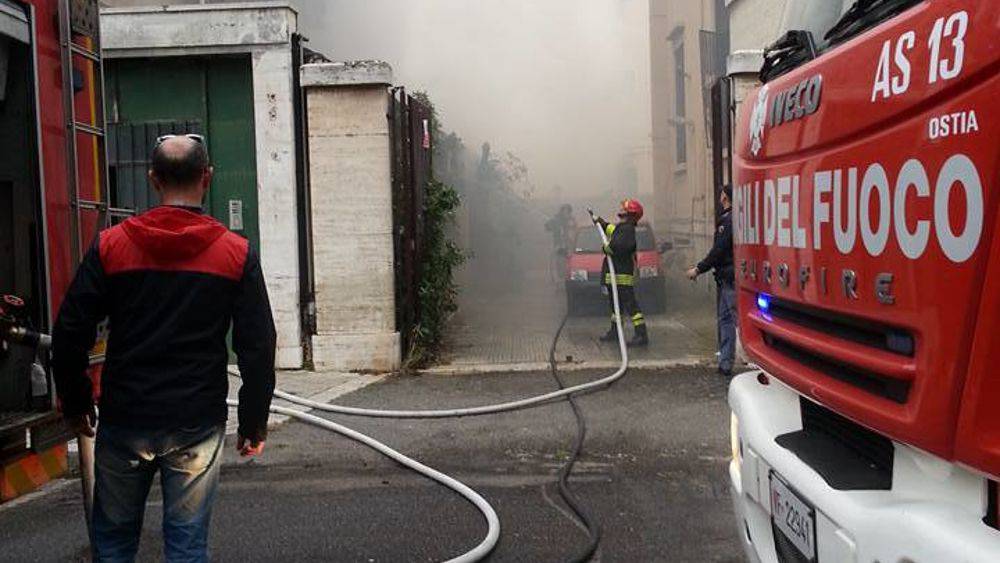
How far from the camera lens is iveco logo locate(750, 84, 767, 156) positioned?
2629 mm

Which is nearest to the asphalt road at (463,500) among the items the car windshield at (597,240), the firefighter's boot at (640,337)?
the firefighter's boot at (640,337)

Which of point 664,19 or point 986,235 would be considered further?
point 664,19

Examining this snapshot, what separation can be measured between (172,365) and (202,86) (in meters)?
6.28

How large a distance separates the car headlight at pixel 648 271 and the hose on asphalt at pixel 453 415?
13.4 feet

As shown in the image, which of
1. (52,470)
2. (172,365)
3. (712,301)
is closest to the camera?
(172,365)

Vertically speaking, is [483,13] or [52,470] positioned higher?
[483,13]

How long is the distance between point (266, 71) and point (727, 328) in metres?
4.60

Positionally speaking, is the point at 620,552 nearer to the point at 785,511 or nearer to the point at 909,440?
the point at 785,511

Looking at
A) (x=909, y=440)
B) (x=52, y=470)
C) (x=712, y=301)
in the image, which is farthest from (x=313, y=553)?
(x=712, y=301)

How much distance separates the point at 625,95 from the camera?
79.6 feet

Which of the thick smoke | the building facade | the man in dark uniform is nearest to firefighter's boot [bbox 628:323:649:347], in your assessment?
the man in dark uniform

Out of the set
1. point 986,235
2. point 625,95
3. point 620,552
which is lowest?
point 620,552

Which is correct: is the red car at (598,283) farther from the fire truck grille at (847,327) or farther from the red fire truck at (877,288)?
the fire truck grille at (847,327)

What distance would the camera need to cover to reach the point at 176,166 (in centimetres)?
264
